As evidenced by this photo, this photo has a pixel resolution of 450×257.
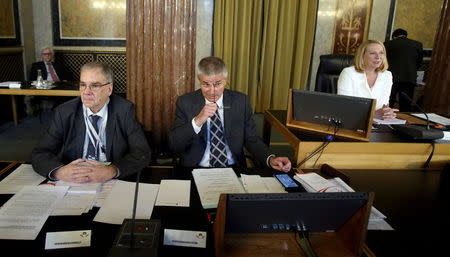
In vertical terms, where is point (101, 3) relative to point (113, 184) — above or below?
above

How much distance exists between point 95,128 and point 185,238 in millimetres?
983

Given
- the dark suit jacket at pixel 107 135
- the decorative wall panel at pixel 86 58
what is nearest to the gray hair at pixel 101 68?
the dark suit jacket at pixel 107 135

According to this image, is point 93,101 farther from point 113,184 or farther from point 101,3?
point 101,3

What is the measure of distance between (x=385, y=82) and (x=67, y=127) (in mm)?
2291

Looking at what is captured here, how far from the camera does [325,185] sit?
1438 mm

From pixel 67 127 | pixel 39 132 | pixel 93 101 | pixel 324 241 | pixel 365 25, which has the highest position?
pixel 365 25

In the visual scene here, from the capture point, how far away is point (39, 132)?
433cm

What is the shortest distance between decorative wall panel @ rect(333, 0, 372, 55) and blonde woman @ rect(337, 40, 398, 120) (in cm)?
279

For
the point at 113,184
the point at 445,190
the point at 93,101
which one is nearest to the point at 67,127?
the point at 93,101

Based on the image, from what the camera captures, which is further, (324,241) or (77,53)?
(77,53)

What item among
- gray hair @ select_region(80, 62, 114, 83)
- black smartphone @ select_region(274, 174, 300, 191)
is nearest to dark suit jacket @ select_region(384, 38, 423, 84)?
black smartphone @ select_region(274, 174, 300, 191)

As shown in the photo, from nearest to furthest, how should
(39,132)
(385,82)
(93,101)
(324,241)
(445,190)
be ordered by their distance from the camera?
(324,241) → (445,190) → (93,101) → (385,82) → (39,132)

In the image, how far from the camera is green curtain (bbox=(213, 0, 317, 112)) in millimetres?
4859

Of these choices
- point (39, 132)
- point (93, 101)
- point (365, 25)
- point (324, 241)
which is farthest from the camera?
point (365, 25)
